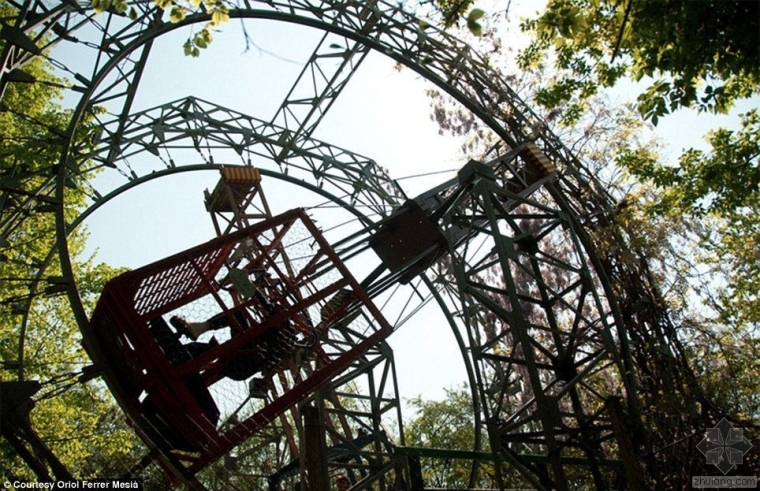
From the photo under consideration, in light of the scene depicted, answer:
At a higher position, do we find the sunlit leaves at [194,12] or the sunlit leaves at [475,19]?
the sunlit leaves at [194,12]

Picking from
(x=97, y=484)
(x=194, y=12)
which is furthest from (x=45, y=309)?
(x=194, y=12)

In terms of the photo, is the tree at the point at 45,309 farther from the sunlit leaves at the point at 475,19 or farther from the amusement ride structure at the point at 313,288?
the sunlit leaves at the point at 475,19

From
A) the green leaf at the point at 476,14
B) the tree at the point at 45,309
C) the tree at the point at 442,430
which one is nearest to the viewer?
the green leaf at the point at 476,14

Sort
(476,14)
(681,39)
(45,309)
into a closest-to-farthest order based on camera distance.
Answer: (476,14), (681,39), (45,309)

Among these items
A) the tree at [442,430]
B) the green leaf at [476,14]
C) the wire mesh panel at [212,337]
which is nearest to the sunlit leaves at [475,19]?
the green leaf at [476,14]

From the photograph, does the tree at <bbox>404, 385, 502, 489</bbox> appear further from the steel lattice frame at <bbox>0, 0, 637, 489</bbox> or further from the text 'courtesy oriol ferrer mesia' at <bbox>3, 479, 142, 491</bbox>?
the text 'courtesy oriol ferrer mesia' at <bbox>3, 479, 142, 491</bbox>

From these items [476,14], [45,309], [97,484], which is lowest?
[97,484]

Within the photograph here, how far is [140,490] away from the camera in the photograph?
8.22m

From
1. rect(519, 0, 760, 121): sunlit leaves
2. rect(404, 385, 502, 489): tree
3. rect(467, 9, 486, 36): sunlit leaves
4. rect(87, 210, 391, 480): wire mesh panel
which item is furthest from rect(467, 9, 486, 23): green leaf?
rect(404, 385, 502, 489): tree

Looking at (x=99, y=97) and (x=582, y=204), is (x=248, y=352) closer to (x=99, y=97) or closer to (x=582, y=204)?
(x=99, y=97)

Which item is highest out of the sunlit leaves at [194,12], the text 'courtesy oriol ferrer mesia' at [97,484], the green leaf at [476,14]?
the sunlit leaves at [194,12]

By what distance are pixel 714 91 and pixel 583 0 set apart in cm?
266

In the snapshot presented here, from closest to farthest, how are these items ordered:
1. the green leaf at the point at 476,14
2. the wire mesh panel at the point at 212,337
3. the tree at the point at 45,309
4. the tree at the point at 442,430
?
1. the green leaf at the point at 476,14
2. the wire mesh panel at the point at 212,337
3. the tree at the point at 45,309
4. the tree at the point at 442,430

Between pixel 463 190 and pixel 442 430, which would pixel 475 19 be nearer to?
pixel 463 190
